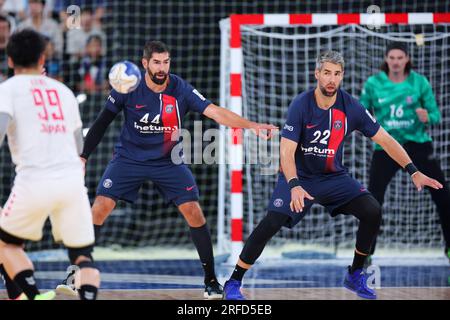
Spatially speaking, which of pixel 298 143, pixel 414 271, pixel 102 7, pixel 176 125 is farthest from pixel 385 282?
pixel 102 7

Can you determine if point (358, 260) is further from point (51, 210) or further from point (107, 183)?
point (51, 210)

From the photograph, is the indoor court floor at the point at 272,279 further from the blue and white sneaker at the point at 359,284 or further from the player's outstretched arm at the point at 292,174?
the player's outstretched arm at the point at 292,174

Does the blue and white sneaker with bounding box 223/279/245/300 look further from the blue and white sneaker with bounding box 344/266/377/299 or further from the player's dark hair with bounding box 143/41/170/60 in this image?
the player's dark hair with bounding box 143/41/170/60

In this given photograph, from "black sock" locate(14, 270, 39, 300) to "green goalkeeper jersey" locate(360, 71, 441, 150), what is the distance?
4668mm

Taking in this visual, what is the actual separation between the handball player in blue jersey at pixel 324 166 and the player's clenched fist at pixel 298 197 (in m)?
0.23

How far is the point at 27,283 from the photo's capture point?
19.9ft

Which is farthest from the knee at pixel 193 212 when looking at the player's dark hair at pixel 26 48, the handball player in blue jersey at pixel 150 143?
the player's dark hair at pixel 26 48

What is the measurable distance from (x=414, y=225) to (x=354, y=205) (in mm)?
4308

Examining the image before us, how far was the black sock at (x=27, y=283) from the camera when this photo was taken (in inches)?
238

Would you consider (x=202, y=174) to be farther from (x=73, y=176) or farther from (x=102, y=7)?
(x=73, y=176)

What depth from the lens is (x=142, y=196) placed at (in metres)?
12.1

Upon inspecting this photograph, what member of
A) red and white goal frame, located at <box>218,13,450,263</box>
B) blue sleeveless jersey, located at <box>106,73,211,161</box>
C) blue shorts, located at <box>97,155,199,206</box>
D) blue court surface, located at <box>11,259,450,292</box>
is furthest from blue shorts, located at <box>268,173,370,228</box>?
red and white goal frame, located at <box>218,13,450,263</box>

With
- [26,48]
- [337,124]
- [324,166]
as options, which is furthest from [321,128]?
[26,48]

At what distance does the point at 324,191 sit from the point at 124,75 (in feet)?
5.97
